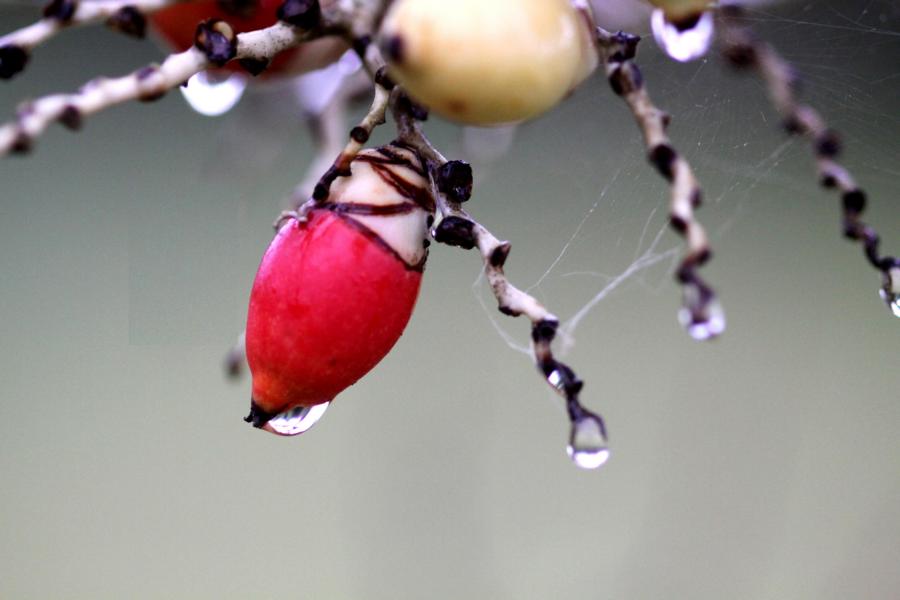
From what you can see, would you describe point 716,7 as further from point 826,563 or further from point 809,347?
point 809,347

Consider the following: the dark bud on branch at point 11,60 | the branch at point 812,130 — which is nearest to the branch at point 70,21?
the dark bud on branch at point 11,60

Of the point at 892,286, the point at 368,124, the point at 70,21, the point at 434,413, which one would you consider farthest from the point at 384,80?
the point at 434,413

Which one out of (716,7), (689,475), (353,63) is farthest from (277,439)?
(716,7)

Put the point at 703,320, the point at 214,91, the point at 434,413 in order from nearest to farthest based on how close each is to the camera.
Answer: the point at 703,320 → the point at 214,91 → the point at 434,413

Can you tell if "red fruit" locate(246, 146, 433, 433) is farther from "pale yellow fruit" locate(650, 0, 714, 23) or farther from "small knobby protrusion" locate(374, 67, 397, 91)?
"pale yellow fruit" locate(650, 0, 714, 23)

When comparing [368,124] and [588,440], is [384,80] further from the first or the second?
[588,440]

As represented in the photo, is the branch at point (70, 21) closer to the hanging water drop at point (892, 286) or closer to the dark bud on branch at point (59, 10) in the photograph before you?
the dark bud on branch at point (59, 10)
